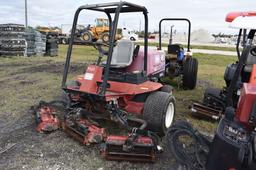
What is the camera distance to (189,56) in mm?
7008

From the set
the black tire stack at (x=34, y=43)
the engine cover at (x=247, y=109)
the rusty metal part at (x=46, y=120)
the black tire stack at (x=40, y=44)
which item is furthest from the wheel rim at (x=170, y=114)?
the black tire stack at (x=40, y=44)

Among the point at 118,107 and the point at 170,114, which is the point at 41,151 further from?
the point at 170,114

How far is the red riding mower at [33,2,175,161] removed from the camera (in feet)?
10.0

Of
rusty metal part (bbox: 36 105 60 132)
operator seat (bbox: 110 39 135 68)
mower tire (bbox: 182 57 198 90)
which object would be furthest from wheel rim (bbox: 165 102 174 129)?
mower tire (bbox: 182 57 198 90)

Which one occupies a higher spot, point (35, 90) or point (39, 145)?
point (35, 90)

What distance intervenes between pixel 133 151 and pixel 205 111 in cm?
201

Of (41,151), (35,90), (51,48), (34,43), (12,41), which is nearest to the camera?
(41,151)

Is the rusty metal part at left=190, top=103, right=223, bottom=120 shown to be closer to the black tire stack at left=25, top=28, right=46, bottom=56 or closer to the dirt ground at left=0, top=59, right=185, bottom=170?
the dirt ground at left=0, top=59, right=185, bottom=170

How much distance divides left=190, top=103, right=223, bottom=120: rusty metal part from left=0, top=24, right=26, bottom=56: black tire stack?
10.6 metres

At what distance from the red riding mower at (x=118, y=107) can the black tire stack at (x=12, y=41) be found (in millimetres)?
9914

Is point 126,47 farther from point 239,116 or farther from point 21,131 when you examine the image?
point 239,116

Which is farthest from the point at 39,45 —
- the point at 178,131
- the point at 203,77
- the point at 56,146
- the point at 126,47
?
the point at 178,131

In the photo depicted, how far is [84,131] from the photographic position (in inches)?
132

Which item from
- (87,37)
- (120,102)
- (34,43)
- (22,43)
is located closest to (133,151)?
(120,102)
